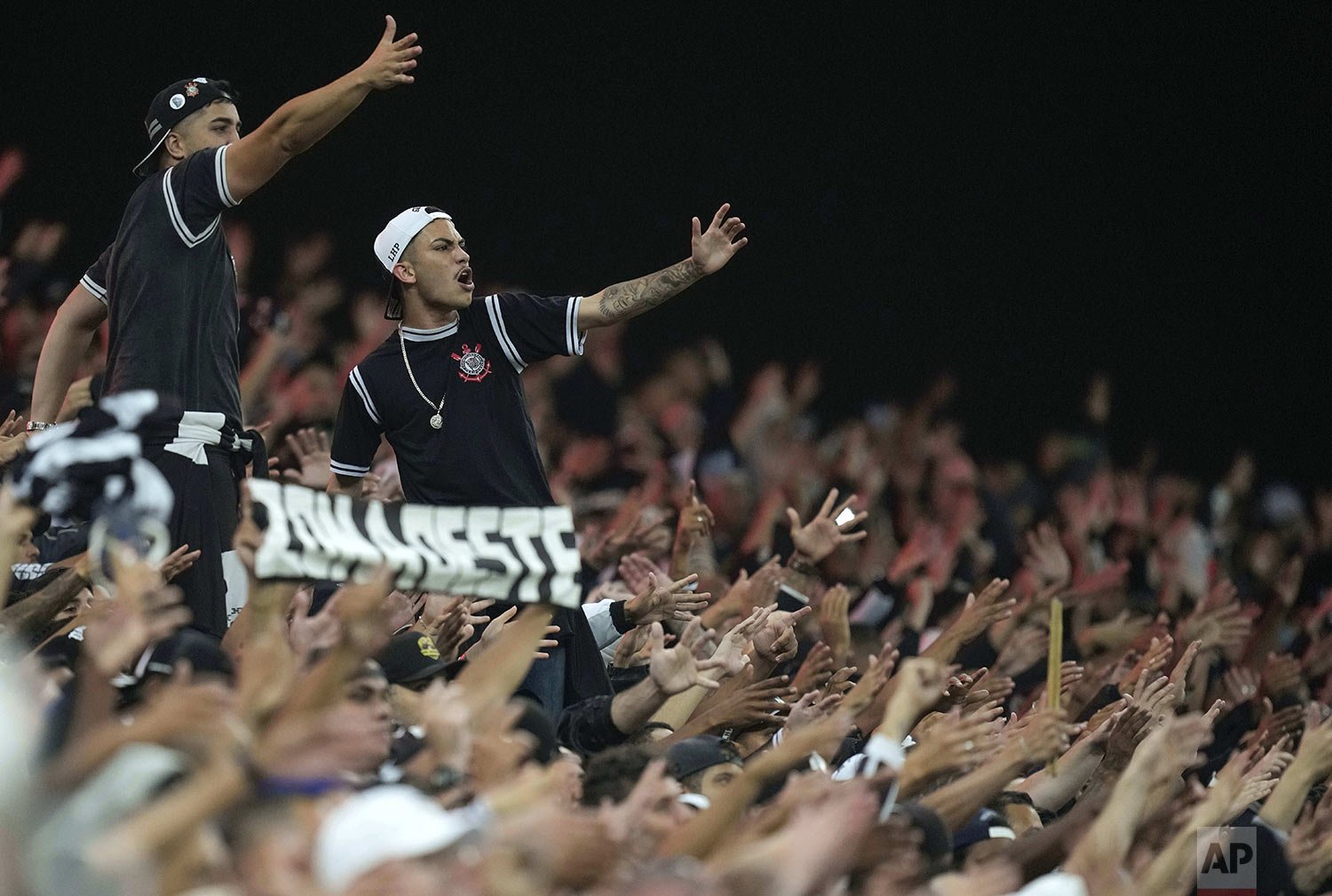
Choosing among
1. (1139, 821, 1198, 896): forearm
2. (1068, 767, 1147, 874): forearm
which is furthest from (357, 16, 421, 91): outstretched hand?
(1139, 821, 1198, 896): forearm

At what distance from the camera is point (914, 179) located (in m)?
11.0

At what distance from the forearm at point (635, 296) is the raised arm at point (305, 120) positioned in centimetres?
90

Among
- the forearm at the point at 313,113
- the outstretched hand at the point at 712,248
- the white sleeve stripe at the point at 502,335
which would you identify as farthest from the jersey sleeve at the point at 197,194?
the outstretched hand at the point at 712,248

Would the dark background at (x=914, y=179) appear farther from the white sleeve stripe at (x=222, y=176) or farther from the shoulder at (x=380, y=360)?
the white sleeve stripe at (x=222, y=176)

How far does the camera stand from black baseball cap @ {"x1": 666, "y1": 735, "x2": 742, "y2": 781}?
3635 millimetres

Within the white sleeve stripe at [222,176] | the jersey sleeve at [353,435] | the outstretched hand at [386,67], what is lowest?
the jersey sleeve at [353,435]

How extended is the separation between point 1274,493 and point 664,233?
12.9ft

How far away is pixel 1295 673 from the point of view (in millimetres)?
6879

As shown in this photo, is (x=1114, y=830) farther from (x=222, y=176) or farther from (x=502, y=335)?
(x=222, y=176)

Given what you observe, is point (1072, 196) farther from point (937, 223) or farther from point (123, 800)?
point (123, 800)

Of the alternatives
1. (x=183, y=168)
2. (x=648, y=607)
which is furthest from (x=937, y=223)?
(x=183, y=168)

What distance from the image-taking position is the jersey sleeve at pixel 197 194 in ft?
13.3

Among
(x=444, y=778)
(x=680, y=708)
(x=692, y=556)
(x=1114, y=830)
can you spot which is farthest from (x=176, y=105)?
(x=692, y=556)

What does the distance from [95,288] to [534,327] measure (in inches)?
42.1
